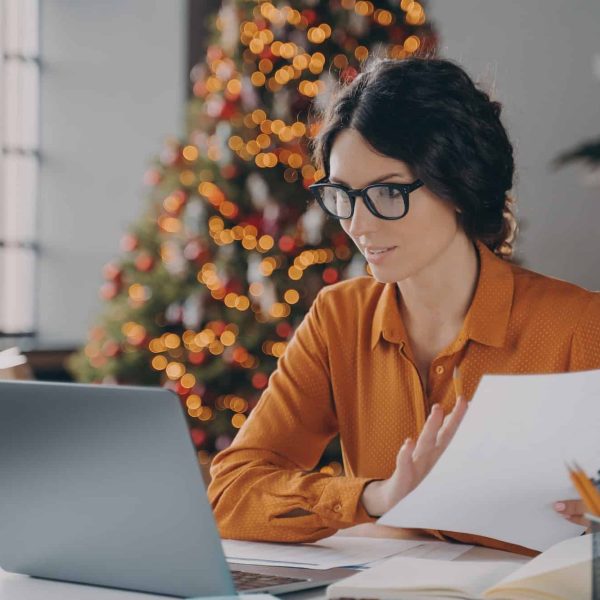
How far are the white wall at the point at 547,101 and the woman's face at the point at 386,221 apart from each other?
270cm

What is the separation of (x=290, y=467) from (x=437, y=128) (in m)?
0.57

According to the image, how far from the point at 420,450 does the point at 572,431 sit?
0.77ft

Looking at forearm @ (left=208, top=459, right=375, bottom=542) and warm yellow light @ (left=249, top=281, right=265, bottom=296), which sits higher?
warm yellow light @ (left=249, top=281, right=265, bottom=296)

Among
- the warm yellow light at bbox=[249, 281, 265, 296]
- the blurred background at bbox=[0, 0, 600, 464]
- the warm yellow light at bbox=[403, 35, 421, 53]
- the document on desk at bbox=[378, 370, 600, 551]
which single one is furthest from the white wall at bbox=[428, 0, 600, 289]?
the document on desk at bbox=[378, 370, 600, 551]

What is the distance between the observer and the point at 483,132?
1.61m

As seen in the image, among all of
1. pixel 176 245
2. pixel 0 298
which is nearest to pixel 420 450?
pixel 176 245

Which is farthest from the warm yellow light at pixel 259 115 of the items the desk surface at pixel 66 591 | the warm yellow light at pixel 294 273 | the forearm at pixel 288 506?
the desk surface at pixel 66 591

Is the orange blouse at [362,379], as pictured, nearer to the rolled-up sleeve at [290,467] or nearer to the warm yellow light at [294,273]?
the rolled-up sleeve at [290,467]

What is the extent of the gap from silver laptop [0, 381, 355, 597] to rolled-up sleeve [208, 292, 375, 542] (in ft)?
0.84

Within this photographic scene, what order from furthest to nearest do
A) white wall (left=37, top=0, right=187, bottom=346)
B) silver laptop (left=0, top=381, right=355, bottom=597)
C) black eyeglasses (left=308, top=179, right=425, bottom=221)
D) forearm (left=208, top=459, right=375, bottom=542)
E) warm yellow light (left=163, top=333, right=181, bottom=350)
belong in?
white wall (left=37, top=0, right=187, bottom=346), warm yellow light (left=163, top=333, right=181, bottom=350), black eyeglasses (left=308, top=179, right=425, bottom=221), forearm (left=208, top=459, right=375, bottom=542), silver laptop (left=0, top=381, right=355, bottom=597)

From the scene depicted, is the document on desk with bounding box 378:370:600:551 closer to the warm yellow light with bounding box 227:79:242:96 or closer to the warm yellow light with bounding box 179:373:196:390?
the warm yellow light with bounding box 179:373:196:390

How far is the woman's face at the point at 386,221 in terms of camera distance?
153cm

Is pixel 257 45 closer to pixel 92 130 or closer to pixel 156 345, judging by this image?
pixel 156 345

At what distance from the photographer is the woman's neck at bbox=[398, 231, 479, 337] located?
164cm
